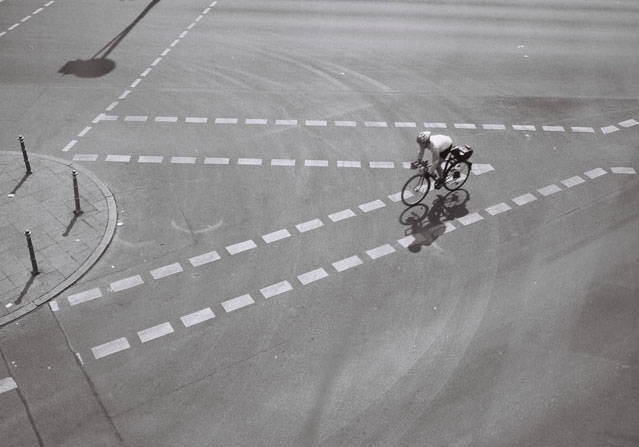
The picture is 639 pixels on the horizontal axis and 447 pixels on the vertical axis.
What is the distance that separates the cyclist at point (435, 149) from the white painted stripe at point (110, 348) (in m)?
6.27

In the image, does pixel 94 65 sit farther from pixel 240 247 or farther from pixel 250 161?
pixel 240 247

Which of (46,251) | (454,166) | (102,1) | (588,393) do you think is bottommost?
(588,393)

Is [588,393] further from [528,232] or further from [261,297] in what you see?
[261,297]

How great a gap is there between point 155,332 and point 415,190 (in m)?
6.09

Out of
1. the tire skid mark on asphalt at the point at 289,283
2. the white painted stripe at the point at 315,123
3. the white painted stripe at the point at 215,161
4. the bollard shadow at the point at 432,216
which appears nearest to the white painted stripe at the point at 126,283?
the tire skid mark on asphalt at the point at 289,283

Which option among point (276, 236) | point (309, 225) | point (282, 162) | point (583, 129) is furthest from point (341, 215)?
point (583, 129)

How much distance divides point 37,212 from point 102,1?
525 inches

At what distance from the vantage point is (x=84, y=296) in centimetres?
1053

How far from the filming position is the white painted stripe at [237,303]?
1041cm

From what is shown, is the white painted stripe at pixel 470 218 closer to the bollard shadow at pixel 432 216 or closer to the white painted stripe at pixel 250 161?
the bollard shadow at pixel 432 216

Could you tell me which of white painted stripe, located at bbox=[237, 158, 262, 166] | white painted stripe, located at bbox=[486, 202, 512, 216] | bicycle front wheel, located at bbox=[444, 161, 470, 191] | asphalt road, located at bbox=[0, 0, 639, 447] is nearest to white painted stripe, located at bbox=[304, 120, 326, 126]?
asphalt road, located at bbox=[0, 0, 639, 447]

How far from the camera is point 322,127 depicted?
15656 millimetres

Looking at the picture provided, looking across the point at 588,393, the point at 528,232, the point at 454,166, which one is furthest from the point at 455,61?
the point at 588,393

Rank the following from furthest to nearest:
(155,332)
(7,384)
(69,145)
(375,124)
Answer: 1. (375,124)
2. (69,145)
3. (155,332)
4. (7,384)
